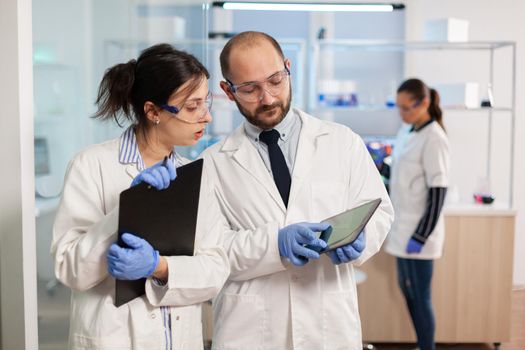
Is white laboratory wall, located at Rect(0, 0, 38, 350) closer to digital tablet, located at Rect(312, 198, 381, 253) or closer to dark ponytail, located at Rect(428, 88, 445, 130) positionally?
digital tablet, located at Rect(312, 198, 381, 253)

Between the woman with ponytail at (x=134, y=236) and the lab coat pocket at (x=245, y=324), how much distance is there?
0.18 m

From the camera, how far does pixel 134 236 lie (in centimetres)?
133

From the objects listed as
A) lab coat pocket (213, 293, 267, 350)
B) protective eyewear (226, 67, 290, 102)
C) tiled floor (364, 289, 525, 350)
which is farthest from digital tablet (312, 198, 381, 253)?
tiled floor (364, 289, 525, 350)

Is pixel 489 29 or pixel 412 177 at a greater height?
pixel 489 29

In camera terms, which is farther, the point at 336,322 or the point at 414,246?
the point at 414,246

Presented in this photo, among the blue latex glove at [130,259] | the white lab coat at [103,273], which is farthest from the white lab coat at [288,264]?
the blue latex glove at [130,259]

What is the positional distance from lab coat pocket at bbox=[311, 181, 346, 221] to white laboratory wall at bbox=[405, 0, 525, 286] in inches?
141

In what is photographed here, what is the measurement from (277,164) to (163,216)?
0.48 meters

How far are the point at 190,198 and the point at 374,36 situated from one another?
162 inches

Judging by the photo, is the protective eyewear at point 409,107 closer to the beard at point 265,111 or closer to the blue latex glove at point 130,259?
the beard at point 265,111

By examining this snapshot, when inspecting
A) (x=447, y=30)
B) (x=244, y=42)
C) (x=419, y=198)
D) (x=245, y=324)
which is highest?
(x=447, y=30)

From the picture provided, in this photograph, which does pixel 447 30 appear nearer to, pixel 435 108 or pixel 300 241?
pixel 435 108

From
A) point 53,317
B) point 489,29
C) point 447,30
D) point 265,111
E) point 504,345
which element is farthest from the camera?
point 489,29

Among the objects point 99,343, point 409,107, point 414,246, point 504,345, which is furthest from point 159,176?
point 504,345
